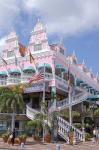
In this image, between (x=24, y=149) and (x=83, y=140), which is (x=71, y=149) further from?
(x=83, y=140)

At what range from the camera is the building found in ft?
147

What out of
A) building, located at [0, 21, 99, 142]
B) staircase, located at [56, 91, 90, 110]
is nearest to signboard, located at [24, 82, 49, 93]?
building, located at [0, 21, 99, 142]

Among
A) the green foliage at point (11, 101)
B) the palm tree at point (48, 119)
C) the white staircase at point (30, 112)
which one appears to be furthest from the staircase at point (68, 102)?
the green foliage at point (11, 101)

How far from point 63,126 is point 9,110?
8252 mm

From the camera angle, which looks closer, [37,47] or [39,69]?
[39,69]

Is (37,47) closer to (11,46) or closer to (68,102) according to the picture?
(11,46)

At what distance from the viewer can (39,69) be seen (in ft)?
161

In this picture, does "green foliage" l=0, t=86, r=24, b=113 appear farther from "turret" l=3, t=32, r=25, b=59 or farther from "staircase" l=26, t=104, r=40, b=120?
"turret" l=3, t=32, r=25, b=59

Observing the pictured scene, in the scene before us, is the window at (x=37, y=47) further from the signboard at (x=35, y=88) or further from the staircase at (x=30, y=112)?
the staircase at (x=30, y=112)

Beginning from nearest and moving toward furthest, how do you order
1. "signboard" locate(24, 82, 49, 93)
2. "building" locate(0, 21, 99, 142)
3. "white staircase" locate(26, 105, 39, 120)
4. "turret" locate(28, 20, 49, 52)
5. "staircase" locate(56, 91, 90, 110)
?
"white staircase" locate(26, 105, 39, 120), "staircase" locate(56, 91, 90, 110), "signboard" locate(24, 82, 49, 93), "building" locate(0, 21, 99, 142), "turret" locate(28, 20, 49, 52)

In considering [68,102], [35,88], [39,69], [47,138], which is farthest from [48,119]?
[39,69]

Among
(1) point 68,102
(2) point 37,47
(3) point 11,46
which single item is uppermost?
(3) point 11,46

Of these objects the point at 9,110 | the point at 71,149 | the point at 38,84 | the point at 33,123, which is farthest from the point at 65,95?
the point at 71,149

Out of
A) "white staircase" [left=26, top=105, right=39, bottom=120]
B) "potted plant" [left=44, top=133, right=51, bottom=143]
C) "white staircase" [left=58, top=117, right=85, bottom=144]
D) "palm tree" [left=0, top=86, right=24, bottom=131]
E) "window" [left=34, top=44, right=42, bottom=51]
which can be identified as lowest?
"potted plant" [left=44, top=133, right=51, bottom=143]
